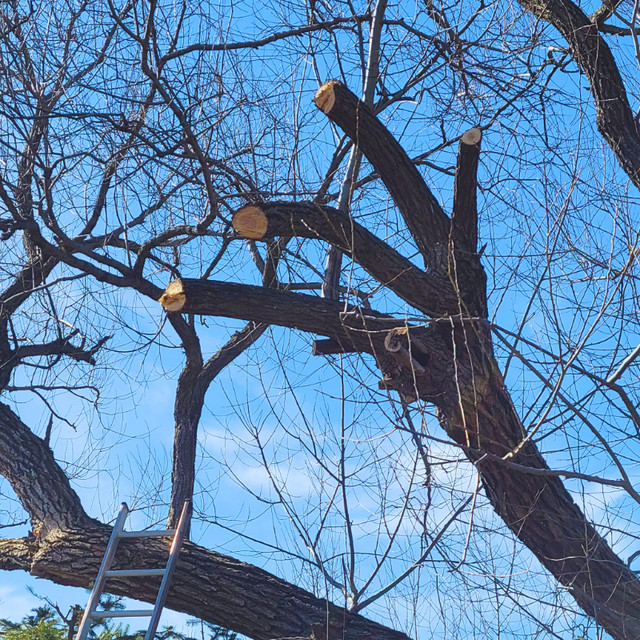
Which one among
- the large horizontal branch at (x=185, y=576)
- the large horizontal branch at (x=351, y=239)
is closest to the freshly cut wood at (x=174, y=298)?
the large horizontal branch at (x=351, y=239)

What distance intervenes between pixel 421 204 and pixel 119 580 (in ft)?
9.71

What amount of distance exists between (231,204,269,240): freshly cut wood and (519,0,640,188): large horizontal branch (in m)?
2.64

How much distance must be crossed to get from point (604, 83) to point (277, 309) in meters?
2.90

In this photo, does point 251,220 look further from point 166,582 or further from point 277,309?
point 166,582

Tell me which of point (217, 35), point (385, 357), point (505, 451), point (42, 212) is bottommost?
point (505, 451)

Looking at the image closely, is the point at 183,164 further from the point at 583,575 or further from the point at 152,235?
the point at 583,575

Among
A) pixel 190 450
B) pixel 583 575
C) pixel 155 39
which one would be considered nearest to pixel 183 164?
pixel 155 39

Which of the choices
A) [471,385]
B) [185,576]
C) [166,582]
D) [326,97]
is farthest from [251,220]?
[185,576]

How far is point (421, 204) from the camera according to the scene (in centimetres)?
462

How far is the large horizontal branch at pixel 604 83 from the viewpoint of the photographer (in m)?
5.48

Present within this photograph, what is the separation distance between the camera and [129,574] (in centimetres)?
466

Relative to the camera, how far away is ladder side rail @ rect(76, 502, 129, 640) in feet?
14.6

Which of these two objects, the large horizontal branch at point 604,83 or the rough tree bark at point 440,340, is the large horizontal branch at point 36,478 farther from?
the large horizontal branch at point 604,83

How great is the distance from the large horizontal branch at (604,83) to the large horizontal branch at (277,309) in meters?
2.27
